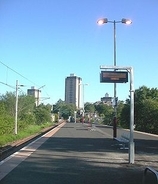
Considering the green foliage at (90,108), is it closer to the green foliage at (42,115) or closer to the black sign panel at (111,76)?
the green foliage at (42,115)

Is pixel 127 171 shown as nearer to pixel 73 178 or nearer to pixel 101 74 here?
pixel 73 178

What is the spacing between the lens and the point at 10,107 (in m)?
46.8

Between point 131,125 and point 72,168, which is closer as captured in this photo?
point 72,168

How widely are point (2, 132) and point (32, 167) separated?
19.6 meters

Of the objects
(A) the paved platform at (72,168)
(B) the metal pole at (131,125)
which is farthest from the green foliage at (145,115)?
(B) the metal pole at (131,125)

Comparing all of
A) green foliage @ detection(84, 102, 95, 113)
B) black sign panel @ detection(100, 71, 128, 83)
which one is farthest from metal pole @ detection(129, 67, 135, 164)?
green foliage @ detection(84, 102, 95, 113)

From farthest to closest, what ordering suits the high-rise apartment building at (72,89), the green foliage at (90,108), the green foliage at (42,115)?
the high-rise apartment building at (72,89), the green foliage at (90,108), the green foliage at (42,115)

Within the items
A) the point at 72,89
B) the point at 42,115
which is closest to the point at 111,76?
the point at 42,115

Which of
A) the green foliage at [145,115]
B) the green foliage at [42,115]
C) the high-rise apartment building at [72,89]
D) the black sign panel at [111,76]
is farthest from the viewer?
the high-rise apartment building at [72,89]

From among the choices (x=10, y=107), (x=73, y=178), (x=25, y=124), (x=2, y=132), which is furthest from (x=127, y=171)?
(x=10, y=107)

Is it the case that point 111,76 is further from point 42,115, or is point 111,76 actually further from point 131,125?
point 42,115

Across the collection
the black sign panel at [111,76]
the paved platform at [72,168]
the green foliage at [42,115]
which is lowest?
the paved platform at [72,168]

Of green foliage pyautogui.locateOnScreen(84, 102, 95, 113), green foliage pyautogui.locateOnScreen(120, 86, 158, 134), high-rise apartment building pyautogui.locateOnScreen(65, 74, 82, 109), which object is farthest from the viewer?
high-rise apartment building pyautogui.locateOnScreen(65, 74, 82, 109)

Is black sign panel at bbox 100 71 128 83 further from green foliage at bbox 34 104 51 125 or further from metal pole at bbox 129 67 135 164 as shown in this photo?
green foliage at bbox 34 104 51 125
